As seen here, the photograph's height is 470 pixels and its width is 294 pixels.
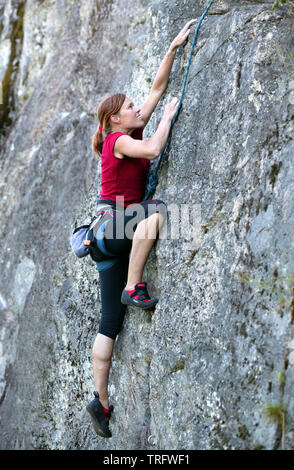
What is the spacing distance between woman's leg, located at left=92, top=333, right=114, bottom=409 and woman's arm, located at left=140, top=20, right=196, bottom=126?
94.0 inches

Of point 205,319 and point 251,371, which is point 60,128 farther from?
point 251,371

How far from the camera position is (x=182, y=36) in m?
5.80

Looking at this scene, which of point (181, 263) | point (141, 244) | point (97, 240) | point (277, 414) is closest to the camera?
point (277, 414)

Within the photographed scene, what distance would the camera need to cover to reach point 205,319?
14.9 ft

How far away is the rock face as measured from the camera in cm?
405

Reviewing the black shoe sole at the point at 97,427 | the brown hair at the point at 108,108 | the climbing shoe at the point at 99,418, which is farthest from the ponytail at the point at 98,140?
the black shoe sole at the point at 97,427

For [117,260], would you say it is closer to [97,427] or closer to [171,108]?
[171,108]

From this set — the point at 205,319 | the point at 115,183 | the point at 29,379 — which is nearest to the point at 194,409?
the point at 205,319

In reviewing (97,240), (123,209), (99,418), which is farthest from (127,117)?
(99,418)

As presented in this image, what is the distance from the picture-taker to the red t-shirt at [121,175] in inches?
217

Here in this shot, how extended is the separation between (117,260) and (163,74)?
80.5 inches

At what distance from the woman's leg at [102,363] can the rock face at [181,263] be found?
126mm

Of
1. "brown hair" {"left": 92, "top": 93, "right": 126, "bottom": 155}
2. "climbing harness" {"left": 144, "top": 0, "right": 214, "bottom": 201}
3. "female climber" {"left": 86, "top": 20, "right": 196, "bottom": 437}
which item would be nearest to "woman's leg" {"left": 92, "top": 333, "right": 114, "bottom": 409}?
"female climber" {"left": 86, "top": 20, "right": 196, "bottom": 437}

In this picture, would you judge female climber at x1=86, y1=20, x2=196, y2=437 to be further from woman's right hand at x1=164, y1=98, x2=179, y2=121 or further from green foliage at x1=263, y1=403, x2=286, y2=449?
green foliage at x1=263, y1=403, x2=286, y2=449
